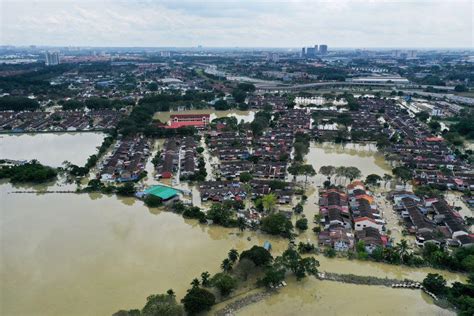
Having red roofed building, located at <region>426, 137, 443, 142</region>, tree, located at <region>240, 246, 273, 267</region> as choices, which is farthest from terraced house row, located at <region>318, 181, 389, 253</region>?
red roofed building, located at <region>426, 137, 443, 142</region>

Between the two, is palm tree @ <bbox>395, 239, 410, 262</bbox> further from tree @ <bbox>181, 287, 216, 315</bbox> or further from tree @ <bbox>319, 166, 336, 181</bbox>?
tree @ <bbox>181, 287, 216, 315</bbox>

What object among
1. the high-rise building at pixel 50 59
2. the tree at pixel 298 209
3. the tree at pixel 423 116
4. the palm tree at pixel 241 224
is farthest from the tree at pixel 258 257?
the high-rise building at pixel 50 59

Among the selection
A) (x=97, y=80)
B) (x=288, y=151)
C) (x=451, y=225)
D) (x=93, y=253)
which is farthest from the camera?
(x=97, y=80)

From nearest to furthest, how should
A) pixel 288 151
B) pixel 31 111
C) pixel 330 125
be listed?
pixel 288 151, pixel 330 125, pixel 31 111

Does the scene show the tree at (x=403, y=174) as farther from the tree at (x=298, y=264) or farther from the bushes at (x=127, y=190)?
the bushes at (x=127, y=190)

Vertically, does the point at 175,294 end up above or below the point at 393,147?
below

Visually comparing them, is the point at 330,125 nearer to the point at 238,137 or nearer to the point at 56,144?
the point at 238,137

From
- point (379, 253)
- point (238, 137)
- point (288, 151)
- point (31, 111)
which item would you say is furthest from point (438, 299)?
point (31, 111)
